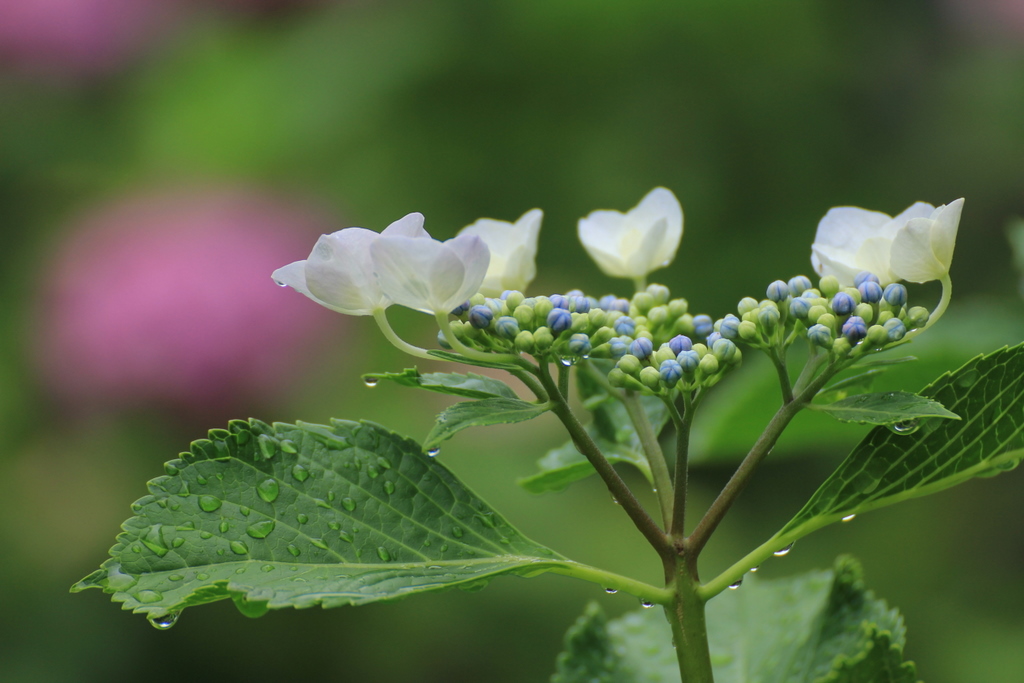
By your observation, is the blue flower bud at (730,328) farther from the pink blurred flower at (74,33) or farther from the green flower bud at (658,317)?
the pink blurred flower at (74,33)

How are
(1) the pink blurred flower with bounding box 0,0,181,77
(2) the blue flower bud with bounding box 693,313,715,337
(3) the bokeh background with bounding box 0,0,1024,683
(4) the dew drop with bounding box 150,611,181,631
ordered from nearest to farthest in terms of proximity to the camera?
(4) the dew drop with bounding box 150,611,181,631 → (2) the blue flower bud with bounding box 693,313,715,337 → (3) the bokeh background with bounding box 0,0,1024,683 → (1) the pink blurred flower with bounding box 0,0,181,77

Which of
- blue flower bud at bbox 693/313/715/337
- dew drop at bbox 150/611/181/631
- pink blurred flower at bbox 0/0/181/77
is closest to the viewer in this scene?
dew drop at bbox 150/611/181/631

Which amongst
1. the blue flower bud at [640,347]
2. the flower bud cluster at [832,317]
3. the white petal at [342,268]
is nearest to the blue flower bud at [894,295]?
the flower bud cluster at [832,317]

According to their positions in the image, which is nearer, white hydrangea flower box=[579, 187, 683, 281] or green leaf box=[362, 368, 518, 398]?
green leaf box=[362, 368, 518, 398]

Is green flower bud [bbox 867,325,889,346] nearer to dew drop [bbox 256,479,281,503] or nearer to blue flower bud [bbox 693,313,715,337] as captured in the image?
blue flower bud [bbox 693,313,715,337]

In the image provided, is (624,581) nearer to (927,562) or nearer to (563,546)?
(563,546)

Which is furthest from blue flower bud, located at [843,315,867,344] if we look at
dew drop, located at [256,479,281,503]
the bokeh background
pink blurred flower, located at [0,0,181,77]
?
pink blurred flower, located at [0,0,181,77]

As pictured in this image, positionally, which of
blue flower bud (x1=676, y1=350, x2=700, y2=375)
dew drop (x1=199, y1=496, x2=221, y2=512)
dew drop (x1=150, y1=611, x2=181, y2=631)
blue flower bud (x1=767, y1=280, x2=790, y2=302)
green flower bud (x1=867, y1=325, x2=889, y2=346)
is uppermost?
blue flower bud (x1=767, y1=280, x2=790, y2=302)

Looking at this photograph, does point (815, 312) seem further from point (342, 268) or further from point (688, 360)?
point (342, 268)
